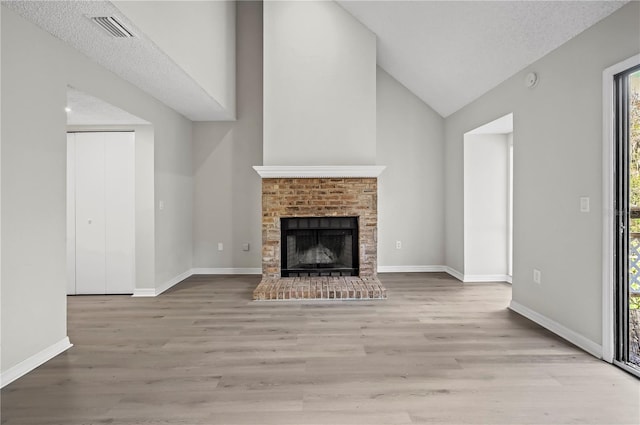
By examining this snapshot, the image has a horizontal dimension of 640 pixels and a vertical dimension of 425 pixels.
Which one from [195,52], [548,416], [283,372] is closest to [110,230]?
[195,52]

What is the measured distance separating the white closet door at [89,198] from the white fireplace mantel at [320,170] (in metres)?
1.89

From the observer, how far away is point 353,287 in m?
4.03

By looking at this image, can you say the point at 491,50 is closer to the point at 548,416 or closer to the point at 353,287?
the point at 353,287

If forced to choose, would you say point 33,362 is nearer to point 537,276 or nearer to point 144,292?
point 144,292

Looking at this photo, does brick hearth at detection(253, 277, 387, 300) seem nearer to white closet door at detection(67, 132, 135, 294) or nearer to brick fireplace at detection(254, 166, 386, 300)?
brick fireplace at detection(254, 166, 386, 300)

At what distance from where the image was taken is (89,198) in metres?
4.19

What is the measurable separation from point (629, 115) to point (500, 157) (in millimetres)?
2454

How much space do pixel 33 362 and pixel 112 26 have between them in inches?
92.8

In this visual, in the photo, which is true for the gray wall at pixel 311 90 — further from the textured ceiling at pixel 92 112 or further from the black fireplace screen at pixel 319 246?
the textured ceiling at pixel 92 112

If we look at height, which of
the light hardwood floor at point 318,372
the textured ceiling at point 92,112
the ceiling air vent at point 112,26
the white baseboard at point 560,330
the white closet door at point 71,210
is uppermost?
the ceiling air vent at point 112,26

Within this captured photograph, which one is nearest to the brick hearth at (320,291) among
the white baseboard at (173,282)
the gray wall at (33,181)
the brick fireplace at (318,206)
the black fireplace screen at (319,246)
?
the brick fireplace at (318,206)

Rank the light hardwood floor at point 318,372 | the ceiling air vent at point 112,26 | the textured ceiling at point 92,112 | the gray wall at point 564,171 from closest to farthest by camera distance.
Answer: the light hardwood floor at point 318,372 < the ceiling air vent at point 112,26 < the gray wall at point 564,171 < the textured ceiling at point 92,112

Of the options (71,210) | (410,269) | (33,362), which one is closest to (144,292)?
(71,210)

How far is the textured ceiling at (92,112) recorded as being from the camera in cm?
312
